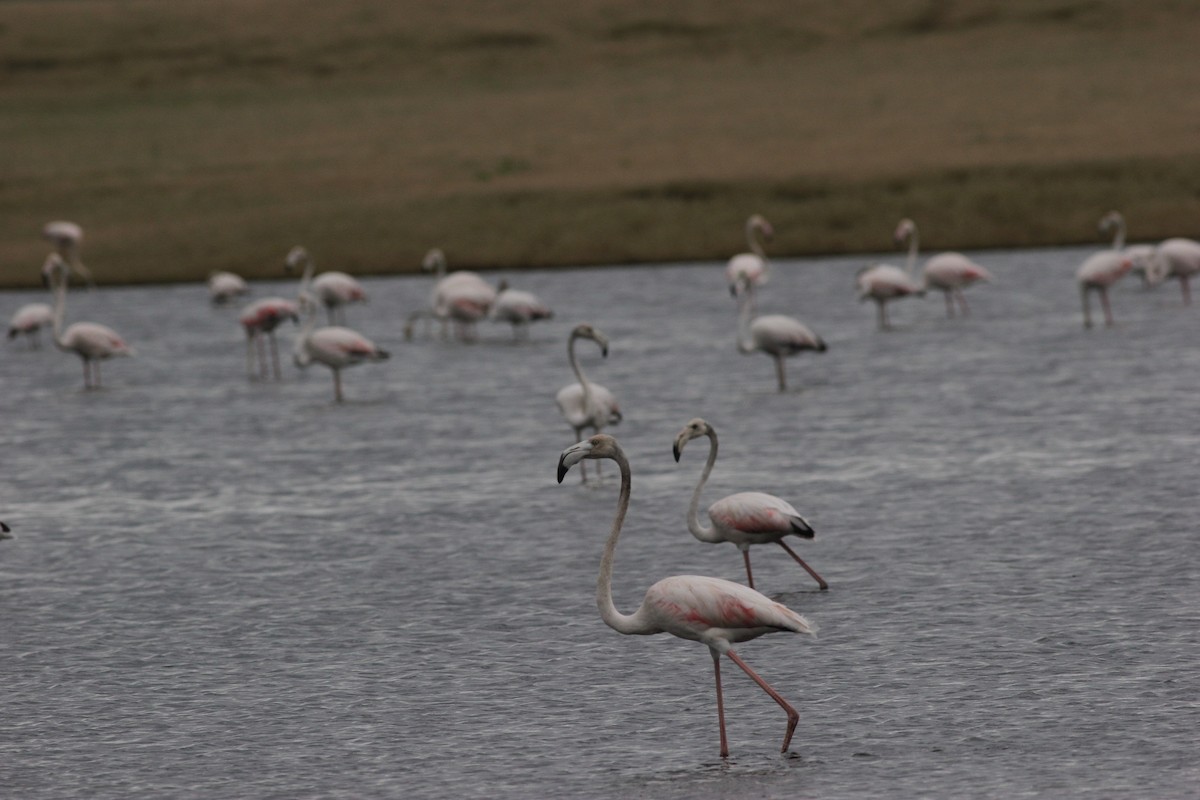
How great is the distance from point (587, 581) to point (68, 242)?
2928 centimetres

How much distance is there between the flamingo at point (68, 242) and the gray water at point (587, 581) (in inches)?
594

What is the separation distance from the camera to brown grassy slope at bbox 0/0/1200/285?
3953 cm

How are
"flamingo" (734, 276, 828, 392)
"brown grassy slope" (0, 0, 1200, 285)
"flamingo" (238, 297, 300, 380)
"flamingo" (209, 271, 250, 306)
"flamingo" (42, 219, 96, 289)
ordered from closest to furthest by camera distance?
1. "flamingo" (734, 276, 828, 392)
2. "flamingo" (238, 297, 300, 380)
3. "flamingo" (209, 271, 250, 306)
4. "flamingo" (42, 219, 96, 289)
5. "brown grassy slope" (0, 0, 1200, 285)

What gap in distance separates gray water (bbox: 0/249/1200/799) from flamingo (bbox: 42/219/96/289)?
15.1m

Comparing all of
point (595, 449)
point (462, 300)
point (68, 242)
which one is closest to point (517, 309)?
point (462, 300)

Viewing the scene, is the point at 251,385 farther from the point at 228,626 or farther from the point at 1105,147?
the point at 1105,147

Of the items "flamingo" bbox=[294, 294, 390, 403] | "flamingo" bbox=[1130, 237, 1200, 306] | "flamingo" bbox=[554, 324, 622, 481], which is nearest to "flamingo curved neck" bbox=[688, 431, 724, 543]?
"flamingo" bbox=[554, 324, 622, 481]

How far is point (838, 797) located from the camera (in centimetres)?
839

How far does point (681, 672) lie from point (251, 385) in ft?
48.0

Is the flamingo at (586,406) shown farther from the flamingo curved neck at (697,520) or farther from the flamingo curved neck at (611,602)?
the flamingo curved neck at (611,602)

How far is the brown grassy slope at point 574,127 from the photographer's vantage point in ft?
130

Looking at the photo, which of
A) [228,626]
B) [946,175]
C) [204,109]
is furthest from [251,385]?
[204,109]

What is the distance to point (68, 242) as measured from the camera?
1563 inches

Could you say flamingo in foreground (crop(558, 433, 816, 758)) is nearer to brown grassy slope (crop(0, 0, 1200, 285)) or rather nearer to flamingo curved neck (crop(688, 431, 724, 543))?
flamingo curved neck (crop(688, 431, 724, 543))
